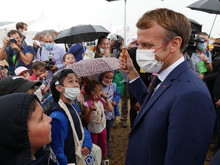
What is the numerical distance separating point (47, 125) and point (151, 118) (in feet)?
2.28

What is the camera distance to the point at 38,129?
1.16 m

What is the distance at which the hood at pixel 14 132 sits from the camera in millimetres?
981

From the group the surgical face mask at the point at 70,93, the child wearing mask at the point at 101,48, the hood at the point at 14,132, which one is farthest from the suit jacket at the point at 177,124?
the child wearing mask at the point at 101,48

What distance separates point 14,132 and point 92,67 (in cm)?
202

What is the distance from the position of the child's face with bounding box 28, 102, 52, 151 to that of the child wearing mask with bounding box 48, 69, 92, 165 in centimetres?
68

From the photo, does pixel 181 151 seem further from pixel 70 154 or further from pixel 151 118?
pixel 70 154

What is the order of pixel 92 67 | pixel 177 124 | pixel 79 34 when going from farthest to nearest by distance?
pixel 79 34, pixel 92 67, pixel 177 124

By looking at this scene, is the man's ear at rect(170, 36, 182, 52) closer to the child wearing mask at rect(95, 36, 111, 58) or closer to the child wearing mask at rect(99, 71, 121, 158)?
the child wearing mask at rect(99, 71, 121, 158)

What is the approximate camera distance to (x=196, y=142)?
1088mm

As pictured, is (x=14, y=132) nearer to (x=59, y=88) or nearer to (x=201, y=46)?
(x=59, y=88)

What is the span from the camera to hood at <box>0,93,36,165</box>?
0.98 m

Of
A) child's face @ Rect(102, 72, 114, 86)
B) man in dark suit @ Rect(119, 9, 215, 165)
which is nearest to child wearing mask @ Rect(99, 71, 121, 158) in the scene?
child's face @ Rect(102, 72, 114, 86)

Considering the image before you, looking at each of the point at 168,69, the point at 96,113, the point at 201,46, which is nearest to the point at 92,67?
the point at 96,113

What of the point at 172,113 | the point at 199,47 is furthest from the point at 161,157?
the point at 199,47
